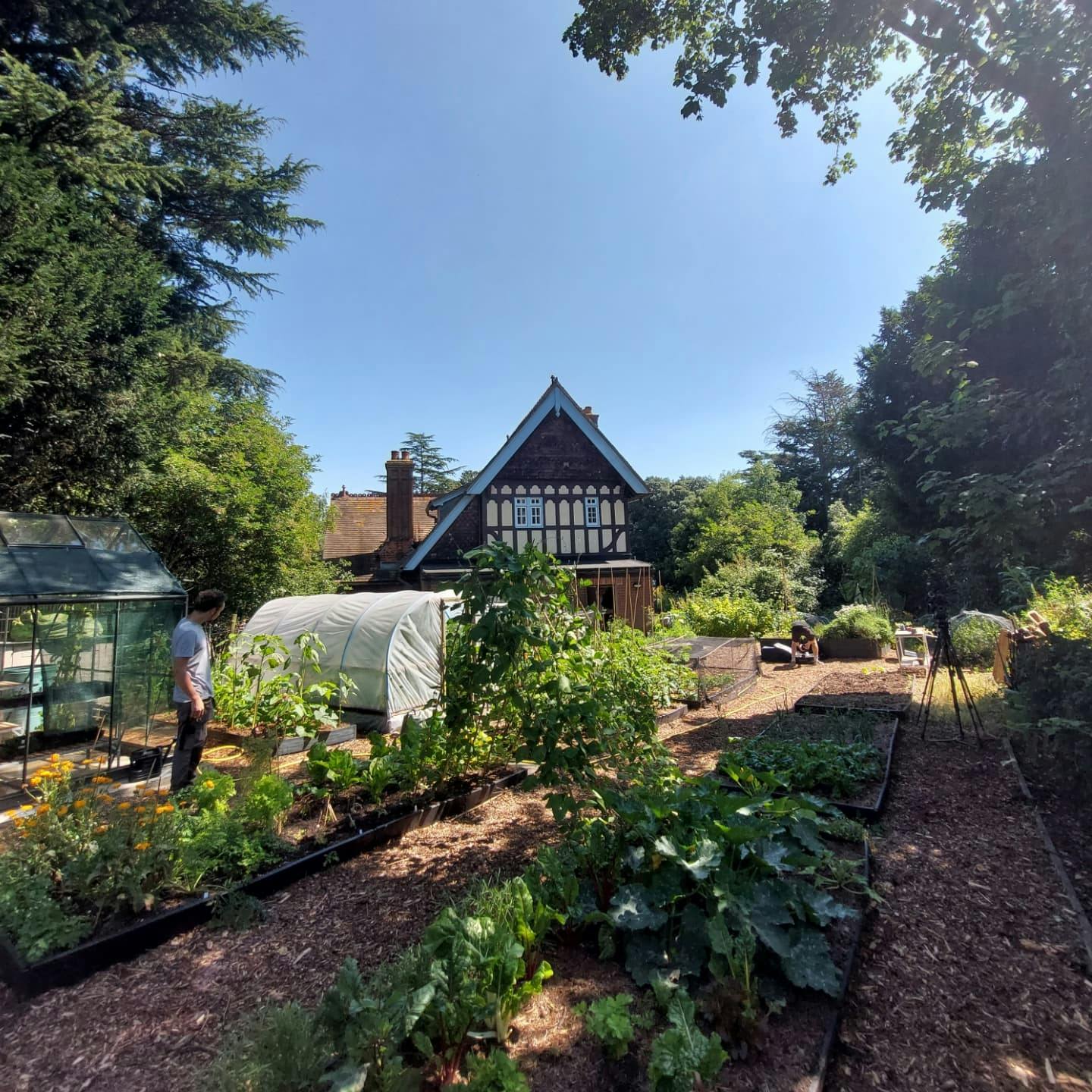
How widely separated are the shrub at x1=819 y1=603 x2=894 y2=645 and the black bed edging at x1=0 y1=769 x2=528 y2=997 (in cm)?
1266

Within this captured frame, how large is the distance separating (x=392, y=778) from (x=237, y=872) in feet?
4.43

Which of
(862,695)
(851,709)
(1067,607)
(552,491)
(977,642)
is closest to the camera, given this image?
(1067,607)

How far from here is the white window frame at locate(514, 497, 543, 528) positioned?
1702 centimetres

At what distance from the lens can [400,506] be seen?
1706 centimetres

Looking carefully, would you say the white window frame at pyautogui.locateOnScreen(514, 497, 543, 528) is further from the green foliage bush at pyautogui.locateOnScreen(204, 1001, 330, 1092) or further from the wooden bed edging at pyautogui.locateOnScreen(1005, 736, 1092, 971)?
the green foliage bush at pyautogui.locateOnScreen(204, 1001, 330, 1092)

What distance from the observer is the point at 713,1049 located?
72.8 inches

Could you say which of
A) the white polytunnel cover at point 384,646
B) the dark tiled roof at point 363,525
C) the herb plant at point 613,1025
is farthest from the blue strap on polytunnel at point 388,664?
the dark tiled roof at point 363,525

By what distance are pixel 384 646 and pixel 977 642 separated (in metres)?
11.0

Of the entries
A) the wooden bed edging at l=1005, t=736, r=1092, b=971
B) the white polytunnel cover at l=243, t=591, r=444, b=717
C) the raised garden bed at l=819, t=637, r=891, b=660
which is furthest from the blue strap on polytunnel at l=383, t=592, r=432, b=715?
the raised garden bed at l=819, t=637, r=891, b=660

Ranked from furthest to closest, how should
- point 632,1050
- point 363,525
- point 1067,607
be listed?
point 363,525 → point 1067,607 → point 632,1050

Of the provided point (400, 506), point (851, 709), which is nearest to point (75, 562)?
point (851, 709)

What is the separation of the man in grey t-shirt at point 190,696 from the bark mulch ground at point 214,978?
6.15 ft

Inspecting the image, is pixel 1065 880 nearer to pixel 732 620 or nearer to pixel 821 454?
pixel 732 620

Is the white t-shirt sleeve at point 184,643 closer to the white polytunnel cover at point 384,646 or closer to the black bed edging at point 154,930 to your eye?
the black bed edging at point 154,930
